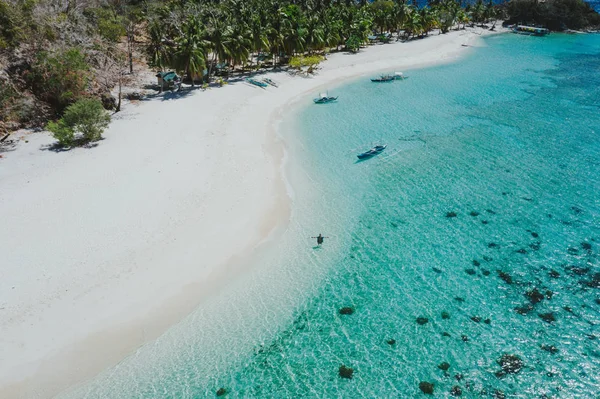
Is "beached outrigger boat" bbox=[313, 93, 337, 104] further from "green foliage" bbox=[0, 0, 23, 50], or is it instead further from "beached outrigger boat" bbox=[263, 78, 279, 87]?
"green foliage" bbox=[0, 0, 23, 50]

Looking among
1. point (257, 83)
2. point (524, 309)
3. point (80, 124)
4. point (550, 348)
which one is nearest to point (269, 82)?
point (257, 83)

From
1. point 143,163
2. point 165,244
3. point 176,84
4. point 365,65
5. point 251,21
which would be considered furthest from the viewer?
point 365,65

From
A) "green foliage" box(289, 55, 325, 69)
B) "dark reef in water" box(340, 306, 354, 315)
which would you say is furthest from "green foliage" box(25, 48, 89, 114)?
"dark reef in water" box(340, 306, 354, 315)

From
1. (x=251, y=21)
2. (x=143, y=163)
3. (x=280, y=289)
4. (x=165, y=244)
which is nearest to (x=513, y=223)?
(x=280, y=289)

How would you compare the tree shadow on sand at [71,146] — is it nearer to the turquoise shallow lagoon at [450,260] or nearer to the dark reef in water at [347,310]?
the turquoise shallow lagoon at [450,260]

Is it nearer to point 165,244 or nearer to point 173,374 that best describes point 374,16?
point 165,244

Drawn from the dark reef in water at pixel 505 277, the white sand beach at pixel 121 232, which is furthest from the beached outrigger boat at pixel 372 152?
the dark reef in water at pixel 505 277
